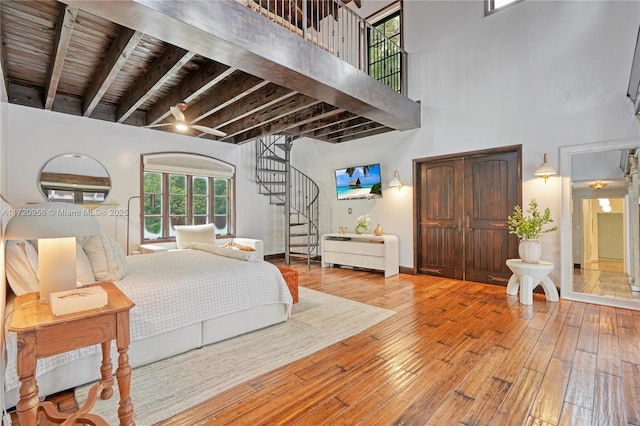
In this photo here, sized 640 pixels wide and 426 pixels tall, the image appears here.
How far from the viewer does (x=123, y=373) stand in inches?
60.2

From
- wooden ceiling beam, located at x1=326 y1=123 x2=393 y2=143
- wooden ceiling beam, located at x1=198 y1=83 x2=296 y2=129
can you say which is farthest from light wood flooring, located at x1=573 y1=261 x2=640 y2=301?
wooden ceiling beam, located at x1=198 y1=83 x2=296 y2=129

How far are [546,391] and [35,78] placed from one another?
6288mm

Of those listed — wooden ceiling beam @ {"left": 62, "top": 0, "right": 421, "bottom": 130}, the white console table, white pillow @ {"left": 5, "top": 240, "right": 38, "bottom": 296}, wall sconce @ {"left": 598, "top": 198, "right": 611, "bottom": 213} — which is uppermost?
wooden ceiling beam @ {"left": 62, "top": 0, "right": 421, "bottom": 130}

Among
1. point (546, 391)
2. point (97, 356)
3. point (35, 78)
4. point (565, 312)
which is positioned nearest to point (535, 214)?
point (565, 312)

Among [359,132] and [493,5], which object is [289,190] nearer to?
[359,132]

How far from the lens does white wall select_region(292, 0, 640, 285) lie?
12.3 ft

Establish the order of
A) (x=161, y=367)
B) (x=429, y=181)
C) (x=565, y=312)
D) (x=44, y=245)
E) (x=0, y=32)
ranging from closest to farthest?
(x=44, y=245)
(x=161, y=367)
(x=0, y=32)
(x=565, y=312)
(x=429, y=181)

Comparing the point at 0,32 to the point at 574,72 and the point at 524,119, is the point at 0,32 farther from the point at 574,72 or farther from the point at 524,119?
the point at 574,72

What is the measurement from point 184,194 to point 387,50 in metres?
5.02

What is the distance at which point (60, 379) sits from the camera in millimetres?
1902

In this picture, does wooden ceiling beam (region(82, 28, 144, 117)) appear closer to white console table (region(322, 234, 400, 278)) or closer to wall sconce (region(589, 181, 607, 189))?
white console table (region(322, 234, 400, 278))

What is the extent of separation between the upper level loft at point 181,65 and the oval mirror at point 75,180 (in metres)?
0.79

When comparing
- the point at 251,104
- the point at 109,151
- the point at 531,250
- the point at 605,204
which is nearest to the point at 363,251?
the point at 531,250

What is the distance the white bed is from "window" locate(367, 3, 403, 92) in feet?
15.2
